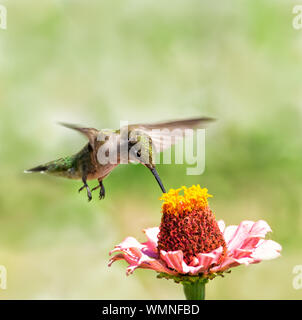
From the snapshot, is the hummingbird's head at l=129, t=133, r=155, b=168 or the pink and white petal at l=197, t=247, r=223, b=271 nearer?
Result: the pink and white petal at l=197, t=247, r=223, b=271

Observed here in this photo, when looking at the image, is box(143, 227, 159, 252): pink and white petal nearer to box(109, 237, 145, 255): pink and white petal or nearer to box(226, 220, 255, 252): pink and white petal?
box(109, 237, 145, 255): pink and white petal

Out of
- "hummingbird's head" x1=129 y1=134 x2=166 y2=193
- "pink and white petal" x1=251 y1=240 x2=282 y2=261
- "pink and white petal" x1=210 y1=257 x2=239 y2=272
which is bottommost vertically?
"pink and white petal" x1=210 y1=257 x2=239 y2=272

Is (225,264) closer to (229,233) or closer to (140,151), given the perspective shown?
(229,233)

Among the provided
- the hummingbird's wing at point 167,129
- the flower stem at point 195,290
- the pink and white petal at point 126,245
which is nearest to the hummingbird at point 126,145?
the hummingbird's wing at point 167,129

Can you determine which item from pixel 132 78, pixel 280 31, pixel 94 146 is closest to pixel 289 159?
pixel 280 31

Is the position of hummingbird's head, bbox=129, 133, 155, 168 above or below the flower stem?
above

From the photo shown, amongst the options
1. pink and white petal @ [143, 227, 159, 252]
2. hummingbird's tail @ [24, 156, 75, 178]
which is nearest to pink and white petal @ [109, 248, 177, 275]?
pink and white petal @ [143, 227, 159, 252]
